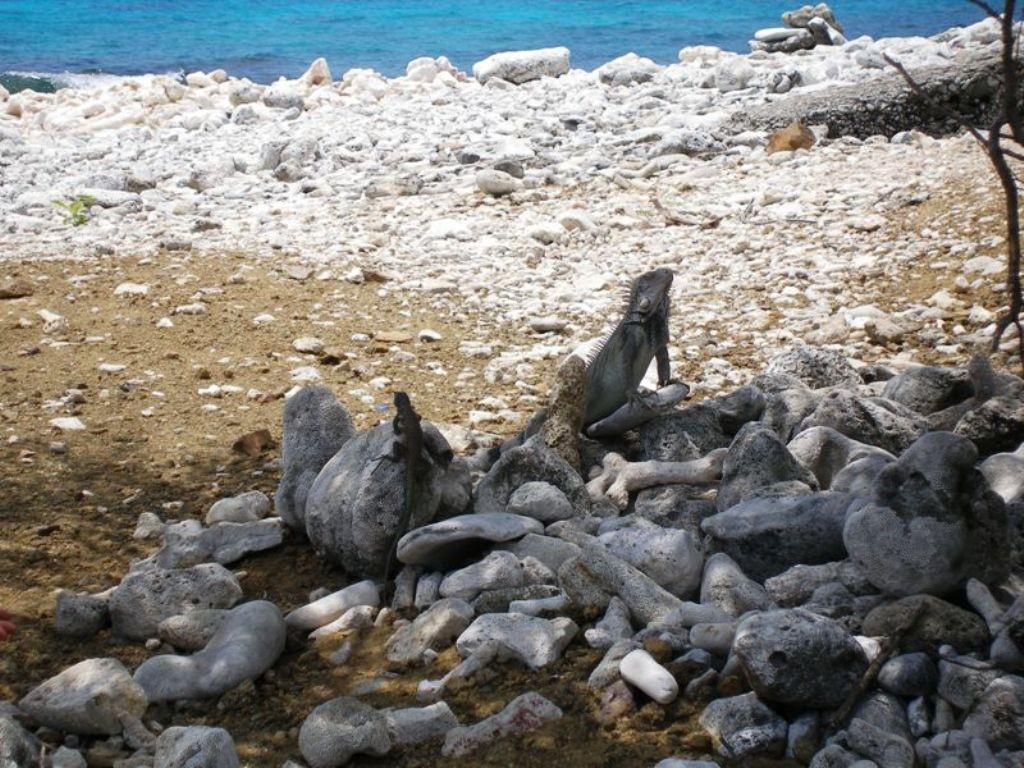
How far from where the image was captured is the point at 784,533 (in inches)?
155

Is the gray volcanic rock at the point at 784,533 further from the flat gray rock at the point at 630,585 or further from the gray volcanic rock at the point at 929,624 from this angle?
the gray volcanic rock at the point at 929,624

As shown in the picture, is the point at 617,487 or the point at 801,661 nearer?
the point at 801,661

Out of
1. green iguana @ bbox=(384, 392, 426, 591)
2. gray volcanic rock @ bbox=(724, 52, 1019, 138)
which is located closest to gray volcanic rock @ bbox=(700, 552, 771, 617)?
green iguana @ bbox=(384, 392, 426, 591)

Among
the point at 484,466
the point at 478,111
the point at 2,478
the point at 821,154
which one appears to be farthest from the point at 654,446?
the point at 478,111

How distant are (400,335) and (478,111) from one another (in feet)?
22.0

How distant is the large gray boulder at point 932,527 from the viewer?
3.47m

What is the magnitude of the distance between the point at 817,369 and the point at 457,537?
2.18 meters

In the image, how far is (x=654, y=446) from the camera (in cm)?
509

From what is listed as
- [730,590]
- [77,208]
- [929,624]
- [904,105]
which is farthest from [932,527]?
[77,208]

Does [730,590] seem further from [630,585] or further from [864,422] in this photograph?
[864,422]

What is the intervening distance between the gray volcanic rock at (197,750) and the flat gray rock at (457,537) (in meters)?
1.11

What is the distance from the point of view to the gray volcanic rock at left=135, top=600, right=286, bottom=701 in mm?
3680

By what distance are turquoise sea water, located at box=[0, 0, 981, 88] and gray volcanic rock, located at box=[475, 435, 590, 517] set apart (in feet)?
83.7

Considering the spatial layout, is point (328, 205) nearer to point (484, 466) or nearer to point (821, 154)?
point (821, 154)
